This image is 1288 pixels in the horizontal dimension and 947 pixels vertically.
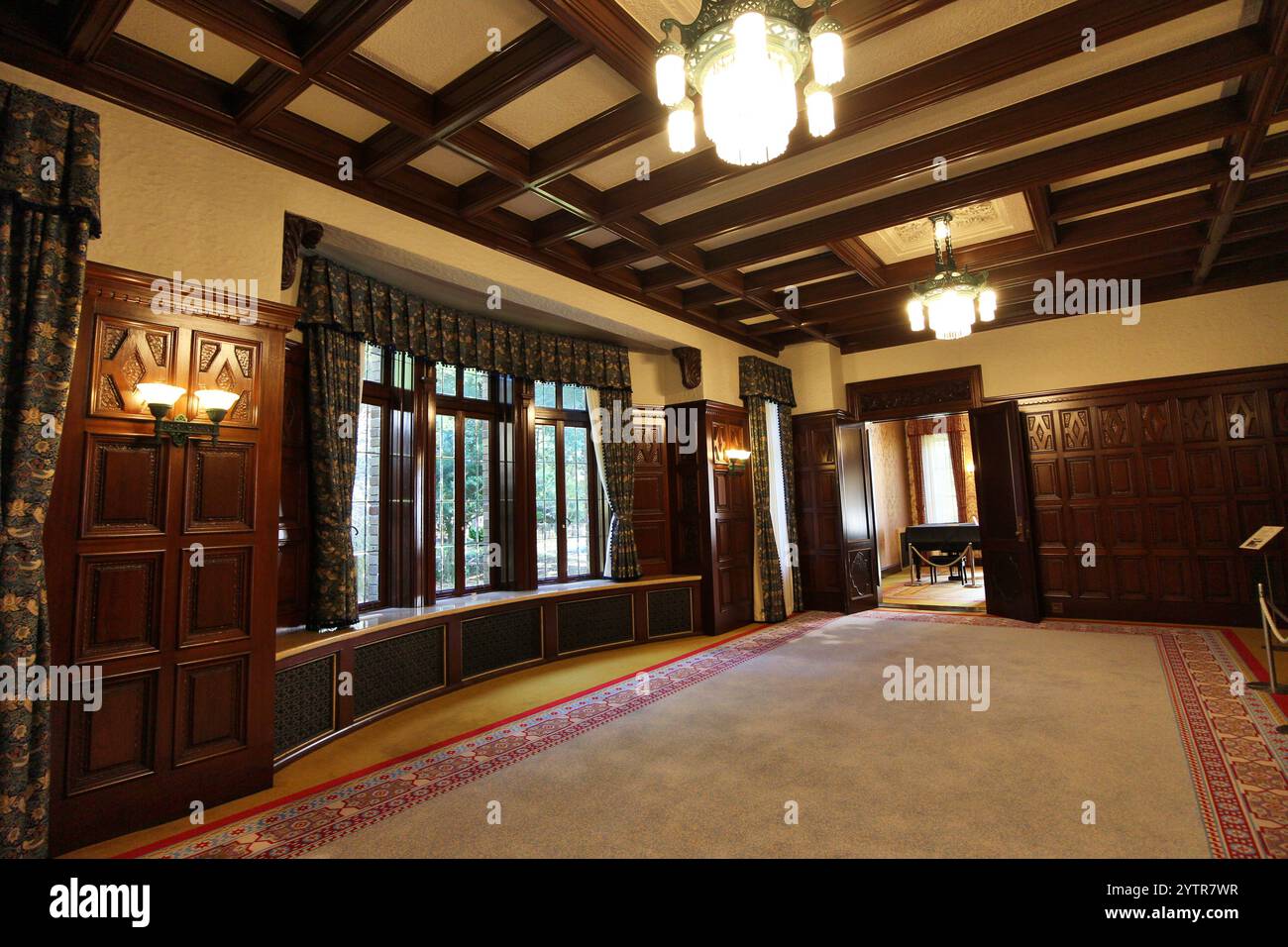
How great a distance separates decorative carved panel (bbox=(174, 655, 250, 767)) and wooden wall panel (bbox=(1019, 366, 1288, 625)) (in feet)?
24.9

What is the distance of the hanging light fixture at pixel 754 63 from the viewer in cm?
177

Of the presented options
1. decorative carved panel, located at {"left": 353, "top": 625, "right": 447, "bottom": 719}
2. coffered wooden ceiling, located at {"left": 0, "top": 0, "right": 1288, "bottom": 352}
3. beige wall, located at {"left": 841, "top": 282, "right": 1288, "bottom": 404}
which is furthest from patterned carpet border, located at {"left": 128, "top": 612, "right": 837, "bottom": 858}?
beige wall, located at {"left": 841, "top": 282, "right": 1288, "bottom": 404}

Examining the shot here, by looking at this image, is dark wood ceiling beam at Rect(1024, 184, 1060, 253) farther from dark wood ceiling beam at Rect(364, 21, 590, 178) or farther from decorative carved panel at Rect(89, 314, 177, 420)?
decorative carved panel at Rect(89, 314, 177, 420)

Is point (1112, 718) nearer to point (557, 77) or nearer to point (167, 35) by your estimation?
point (557, 77)

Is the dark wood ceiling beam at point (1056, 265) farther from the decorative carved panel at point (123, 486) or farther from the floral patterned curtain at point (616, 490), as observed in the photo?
the decorative carved panel at point (123, 486)

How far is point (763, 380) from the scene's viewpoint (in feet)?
24.5

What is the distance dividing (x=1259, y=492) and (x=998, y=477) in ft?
7.25

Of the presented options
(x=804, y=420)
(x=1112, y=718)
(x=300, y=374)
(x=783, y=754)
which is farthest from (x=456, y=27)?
(x=804, y=420)

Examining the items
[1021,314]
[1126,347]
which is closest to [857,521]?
[1021,314]

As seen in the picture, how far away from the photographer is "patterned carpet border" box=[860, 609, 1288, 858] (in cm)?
241

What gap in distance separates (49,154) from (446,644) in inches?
138

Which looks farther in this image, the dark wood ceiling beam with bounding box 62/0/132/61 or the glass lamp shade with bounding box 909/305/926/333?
the glass lamp shade with bounding box 909/305/926/333

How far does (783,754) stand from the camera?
337cm

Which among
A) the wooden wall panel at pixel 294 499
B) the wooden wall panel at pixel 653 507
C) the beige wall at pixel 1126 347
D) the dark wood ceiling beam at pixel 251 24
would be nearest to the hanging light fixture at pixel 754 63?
the dark wood ceiling beam at pixel 251 24
